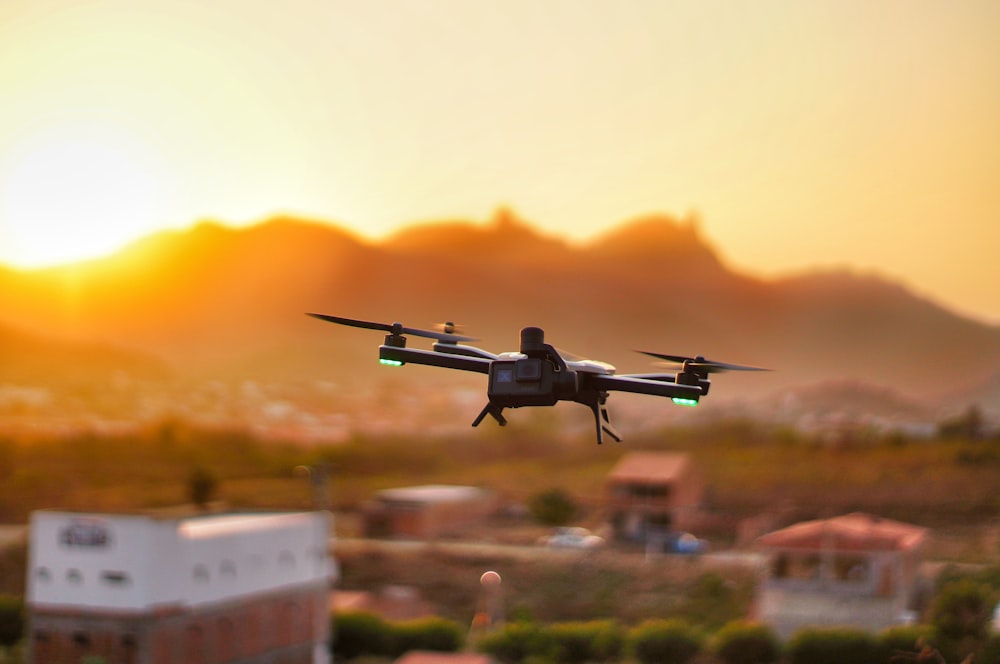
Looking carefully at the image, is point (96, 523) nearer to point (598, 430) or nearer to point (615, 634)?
point (615, 634)

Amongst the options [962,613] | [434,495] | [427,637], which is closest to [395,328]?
[427,637]

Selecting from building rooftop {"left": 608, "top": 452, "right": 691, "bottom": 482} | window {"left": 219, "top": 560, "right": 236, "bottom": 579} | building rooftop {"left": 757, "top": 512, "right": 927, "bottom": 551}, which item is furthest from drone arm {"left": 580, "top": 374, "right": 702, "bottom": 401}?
building rooftop {"left": 608, "top": 452, "right": 691, "bottom": 482}

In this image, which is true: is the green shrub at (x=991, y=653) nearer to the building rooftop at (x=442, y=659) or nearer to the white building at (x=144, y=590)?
the building rooftop at (x=442, y=659)

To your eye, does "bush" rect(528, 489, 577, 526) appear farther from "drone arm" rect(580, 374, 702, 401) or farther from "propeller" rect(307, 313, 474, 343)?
"drone arm" rect(580, 374, 702, 401)

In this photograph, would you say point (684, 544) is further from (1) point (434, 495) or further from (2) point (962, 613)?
(2) point (962, 613)

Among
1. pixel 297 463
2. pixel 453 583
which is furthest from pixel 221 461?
pixel 453 583

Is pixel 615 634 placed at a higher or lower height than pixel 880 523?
lower
